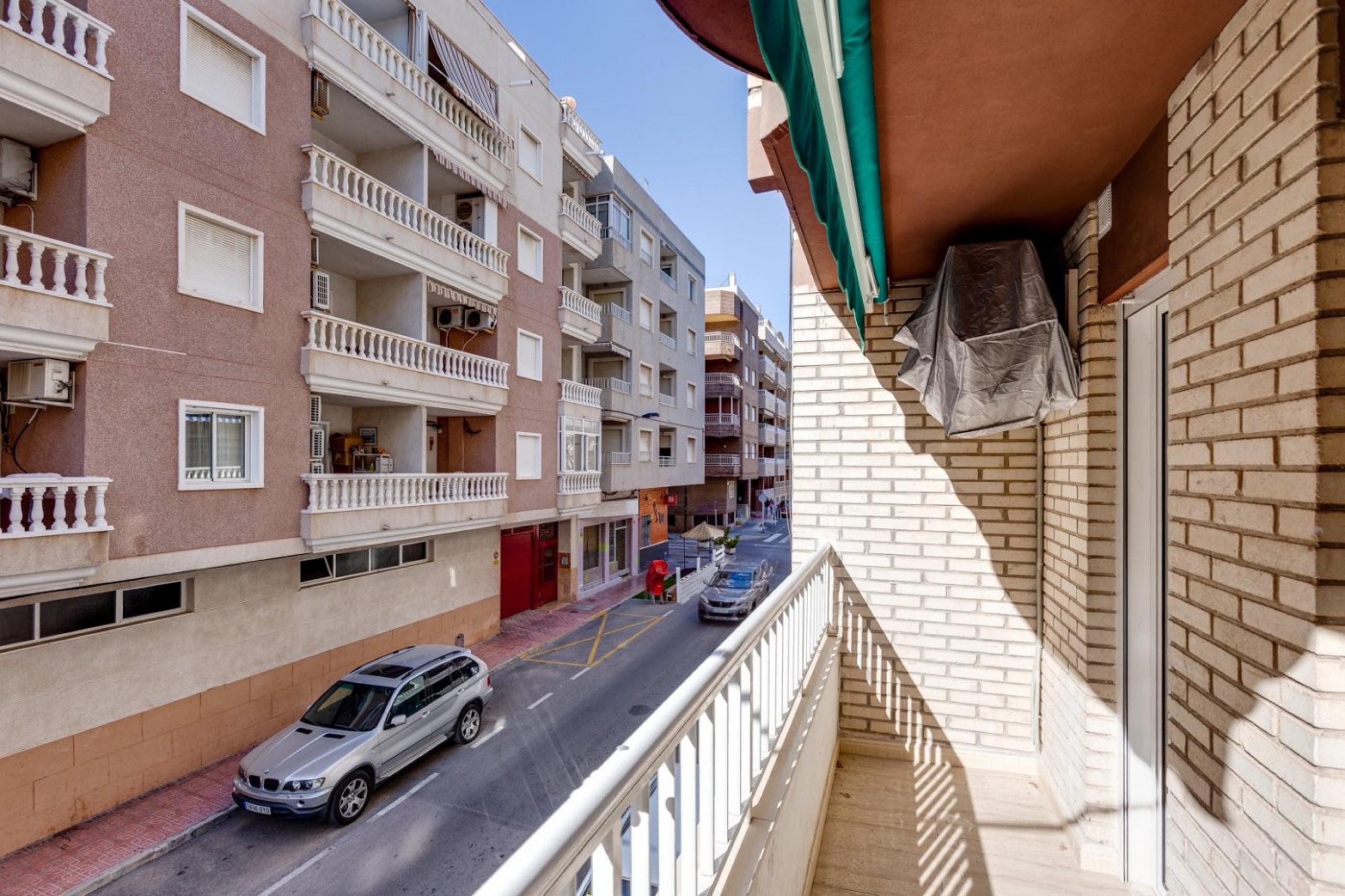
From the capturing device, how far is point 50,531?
20.0ft

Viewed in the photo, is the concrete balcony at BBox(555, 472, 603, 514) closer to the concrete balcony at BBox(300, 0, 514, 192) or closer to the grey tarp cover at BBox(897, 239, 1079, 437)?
the concrete balcony at BBox(300, 0, 514, 192)

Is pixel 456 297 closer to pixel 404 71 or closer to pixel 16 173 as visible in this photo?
pixel 404 71

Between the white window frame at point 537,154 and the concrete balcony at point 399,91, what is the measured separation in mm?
984

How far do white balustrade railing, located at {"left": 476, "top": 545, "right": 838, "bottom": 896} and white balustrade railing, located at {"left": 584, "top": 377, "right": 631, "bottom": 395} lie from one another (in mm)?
16573

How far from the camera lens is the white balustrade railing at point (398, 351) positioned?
922 centimetres

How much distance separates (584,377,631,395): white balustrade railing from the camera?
1919cm

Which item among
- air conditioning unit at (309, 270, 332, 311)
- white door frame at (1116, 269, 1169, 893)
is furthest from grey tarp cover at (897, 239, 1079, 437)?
air conditioning unit at (309, 270, 332, 311)

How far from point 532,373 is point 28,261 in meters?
9.05

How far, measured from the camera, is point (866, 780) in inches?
173

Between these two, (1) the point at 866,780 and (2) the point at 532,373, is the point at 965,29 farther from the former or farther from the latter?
(2) the point at 532,373

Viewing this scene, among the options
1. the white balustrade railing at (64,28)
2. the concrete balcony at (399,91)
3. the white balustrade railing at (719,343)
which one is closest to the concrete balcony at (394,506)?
the white balustrade railing at (64,28)

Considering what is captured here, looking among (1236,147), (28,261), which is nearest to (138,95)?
(28,261)

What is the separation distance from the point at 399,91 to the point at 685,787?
12124 mm

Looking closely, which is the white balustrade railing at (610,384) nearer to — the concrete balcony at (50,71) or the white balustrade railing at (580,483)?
the white balustrade railing at (580,483)
